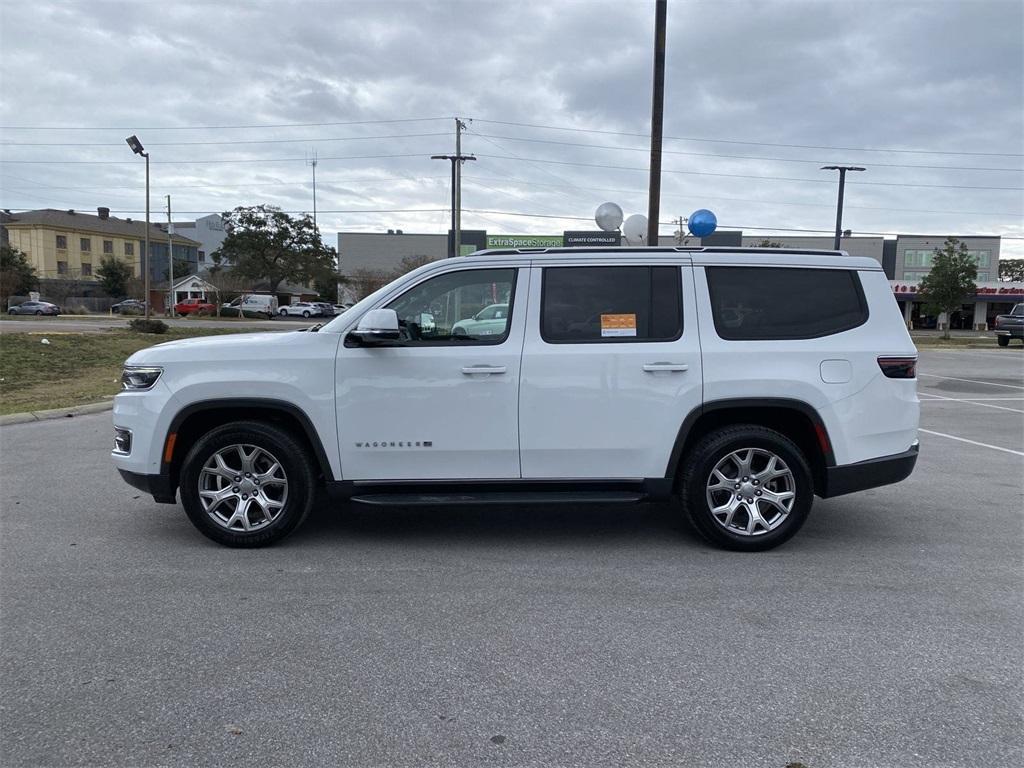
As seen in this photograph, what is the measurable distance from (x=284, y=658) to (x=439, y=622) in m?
0.79

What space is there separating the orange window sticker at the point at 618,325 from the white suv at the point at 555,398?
14 millimetres

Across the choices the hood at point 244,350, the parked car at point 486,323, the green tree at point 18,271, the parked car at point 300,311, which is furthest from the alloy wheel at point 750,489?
the green tree at point 18,271

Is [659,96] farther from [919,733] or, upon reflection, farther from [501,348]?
[919,733]

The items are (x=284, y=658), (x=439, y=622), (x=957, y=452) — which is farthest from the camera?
(x=957, y=452)

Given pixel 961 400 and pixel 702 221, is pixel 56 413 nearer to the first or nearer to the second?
pixel 702 221

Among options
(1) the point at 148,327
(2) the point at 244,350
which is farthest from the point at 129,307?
(2) the point at 244,350

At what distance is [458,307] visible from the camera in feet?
16.1

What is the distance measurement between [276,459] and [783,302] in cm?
352

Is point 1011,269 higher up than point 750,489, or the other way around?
point 1011,269

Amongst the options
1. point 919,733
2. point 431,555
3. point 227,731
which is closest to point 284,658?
point 227,731

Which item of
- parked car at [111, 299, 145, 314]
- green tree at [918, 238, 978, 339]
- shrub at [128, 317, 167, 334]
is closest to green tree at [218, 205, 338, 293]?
parked car at [111, 299, 145, 314]

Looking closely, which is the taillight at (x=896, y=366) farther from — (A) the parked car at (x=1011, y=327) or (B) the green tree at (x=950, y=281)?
(B) the green tree at (x=950, y=281)

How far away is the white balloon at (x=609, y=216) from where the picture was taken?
14.9 m

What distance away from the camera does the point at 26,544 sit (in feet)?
16.6
